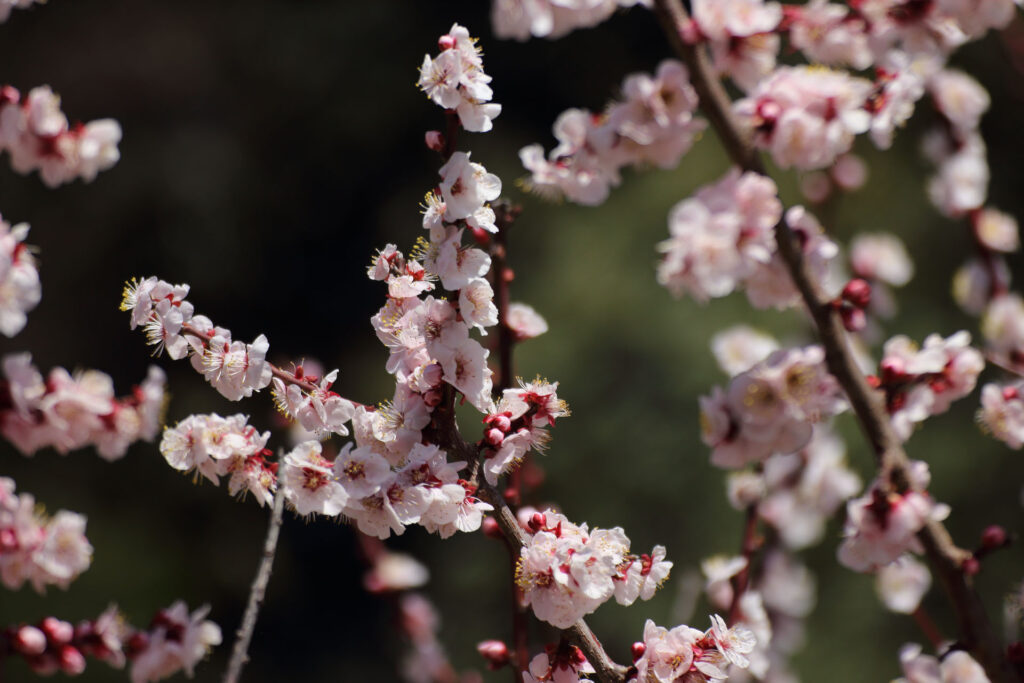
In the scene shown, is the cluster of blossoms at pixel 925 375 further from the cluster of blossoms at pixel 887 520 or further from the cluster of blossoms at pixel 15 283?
the cluster of blossoms at pixel 15 283

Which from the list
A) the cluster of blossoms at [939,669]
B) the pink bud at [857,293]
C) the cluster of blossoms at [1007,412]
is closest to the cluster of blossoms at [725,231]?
the pink bud at [857,293]

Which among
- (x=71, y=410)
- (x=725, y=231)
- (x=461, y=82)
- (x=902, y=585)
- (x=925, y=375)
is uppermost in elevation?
(x=461, y=82)

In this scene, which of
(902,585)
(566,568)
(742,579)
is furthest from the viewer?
(902,585)

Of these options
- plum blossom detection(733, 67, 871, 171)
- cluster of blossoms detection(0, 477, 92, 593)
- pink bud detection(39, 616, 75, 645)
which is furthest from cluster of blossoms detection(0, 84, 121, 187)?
plum blossom detection(733, 67, 871, 171)

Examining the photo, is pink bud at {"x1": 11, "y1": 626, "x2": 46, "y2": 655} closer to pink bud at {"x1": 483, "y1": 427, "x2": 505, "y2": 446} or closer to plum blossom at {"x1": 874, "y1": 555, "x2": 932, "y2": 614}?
pink bud at {"x1": 483, "y1": 427, "x2": 505, "y2": 446}

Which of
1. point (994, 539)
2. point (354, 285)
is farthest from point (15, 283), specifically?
point (354, 285)

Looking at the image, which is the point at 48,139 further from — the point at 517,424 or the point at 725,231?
the point at 725,231
